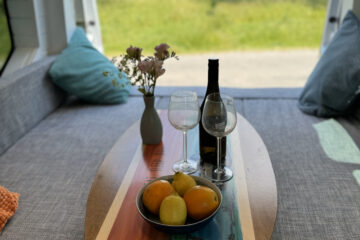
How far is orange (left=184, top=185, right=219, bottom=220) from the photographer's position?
0.90 m

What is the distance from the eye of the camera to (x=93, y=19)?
2.98 m

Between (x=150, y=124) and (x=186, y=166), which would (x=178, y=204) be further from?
(x=150, y=124)

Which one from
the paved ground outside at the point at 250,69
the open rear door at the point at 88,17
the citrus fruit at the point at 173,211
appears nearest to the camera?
the citrus fruit at the point at 173,211

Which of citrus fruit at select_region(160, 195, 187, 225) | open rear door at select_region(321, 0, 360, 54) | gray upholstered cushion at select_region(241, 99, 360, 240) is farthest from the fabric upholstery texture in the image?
open rear door at select_region(321, 0, 360, 54)

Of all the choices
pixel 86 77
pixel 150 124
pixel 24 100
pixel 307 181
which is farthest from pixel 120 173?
pixel 86 77

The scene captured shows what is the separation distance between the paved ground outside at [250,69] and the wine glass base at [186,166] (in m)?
2.63

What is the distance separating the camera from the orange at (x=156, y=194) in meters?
0.92

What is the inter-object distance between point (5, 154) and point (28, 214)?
1.66ft

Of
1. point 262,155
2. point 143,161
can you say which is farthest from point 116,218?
point 262,155

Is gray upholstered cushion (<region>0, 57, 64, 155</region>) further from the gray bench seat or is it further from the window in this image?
the window

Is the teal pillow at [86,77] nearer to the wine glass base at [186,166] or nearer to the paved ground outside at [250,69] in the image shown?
the wine glass base at [186,166]

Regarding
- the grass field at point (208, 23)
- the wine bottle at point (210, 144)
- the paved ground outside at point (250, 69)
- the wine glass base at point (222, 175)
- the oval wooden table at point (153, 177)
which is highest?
the wine bottle at point (210, 144)

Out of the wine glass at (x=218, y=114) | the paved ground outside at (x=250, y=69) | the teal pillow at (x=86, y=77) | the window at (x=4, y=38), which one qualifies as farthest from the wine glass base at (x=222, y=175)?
the paved ground outside at (x=250, y=69)

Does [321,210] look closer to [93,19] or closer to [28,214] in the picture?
[28,214]
